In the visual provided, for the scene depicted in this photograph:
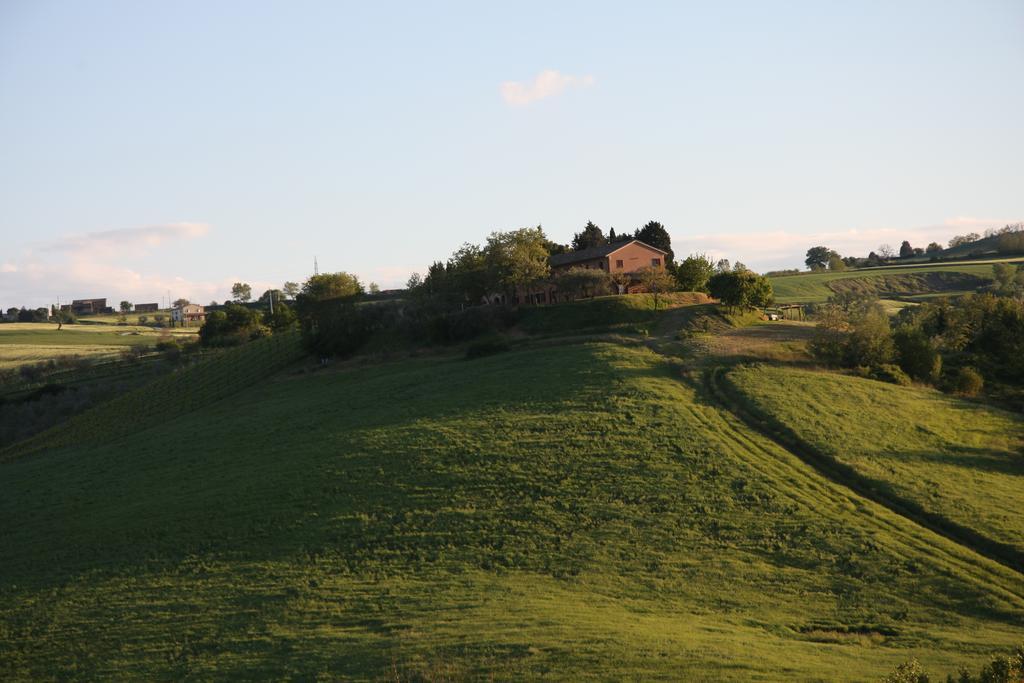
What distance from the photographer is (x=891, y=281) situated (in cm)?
12512

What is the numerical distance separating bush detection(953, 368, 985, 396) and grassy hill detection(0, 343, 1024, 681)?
19.3 metres

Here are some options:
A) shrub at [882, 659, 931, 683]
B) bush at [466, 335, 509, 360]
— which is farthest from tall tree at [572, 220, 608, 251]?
shrub at [882, 659, 931, 683]

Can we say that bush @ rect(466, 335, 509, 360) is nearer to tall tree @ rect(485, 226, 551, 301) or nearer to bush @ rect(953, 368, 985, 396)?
tall tree @ rect(485, 226, 551, 301)

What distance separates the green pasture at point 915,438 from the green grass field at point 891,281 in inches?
2629

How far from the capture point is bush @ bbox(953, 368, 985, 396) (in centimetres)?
5584

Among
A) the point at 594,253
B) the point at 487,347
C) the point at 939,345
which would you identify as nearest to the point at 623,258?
the point at 594,253

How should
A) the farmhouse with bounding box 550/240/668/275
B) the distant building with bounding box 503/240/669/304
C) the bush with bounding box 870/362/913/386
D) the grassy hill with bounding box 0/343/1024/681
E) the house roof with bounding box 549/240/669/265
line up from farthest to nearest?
the house roof with bounding box 549/240/669/265
the farmhouse with bounding box 550/240/668/275
the distant building with bounding box 503/240/669/304
the bush with bounding box 870/362/913/386
the grassy hill with bounding box 0/343/1024/681

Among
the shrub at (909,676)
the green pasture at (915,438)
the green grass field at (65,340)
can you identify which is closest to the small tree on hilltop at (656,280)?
the green pasture at (915,438)

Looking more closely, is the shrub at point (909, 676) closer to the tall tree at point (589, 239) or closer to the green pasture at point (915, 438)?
the green pasture at point (915, 438)

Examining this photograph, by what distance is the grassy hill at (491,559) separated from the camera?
25.2m

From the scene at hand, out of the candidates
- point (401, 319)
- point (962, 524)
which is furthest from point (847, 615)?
point (401, 319)

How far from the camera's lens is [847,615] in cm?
2786

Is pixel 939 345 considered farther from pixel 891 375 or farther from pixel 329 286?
pixel 329 286

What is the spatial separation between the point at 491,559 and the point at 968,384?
39.8 m
